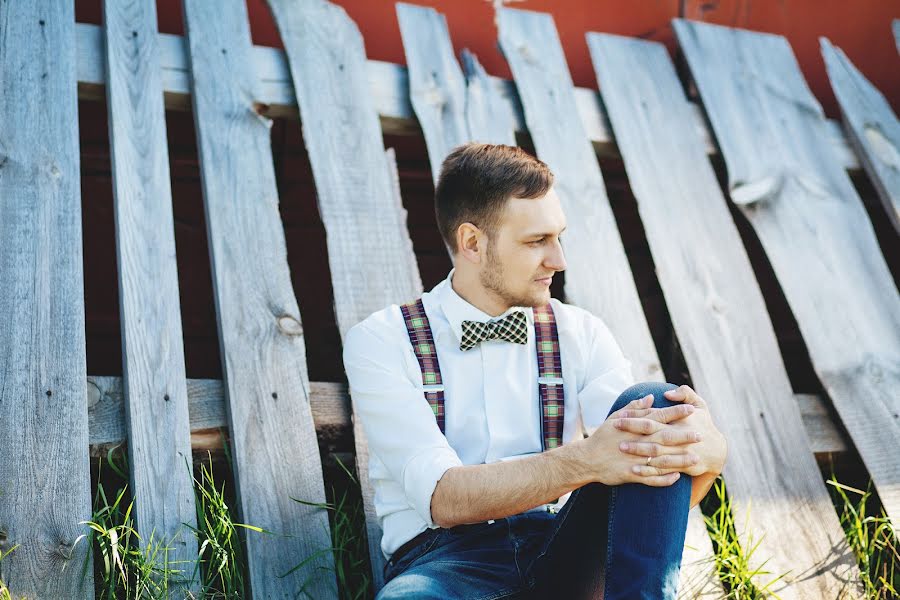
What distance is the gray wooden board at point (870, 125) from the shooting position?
335cm

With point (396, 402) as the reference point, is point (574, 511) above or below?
below

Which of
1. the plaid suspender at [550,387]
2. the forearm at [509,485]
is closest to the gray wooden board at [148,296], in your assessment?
the forearm at [509,485]

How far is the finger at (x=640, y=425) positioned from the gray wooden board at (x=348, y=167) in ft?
2.57

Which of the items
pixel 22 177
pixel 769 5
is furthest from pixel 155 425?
pixel 769 5

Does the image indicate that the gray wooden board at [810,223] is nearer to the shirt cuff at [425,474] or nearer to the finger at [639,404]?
the finger at [639,404]

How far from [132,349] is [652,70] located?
216 cm

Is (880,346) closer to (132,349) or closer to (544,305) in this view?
(544,305)

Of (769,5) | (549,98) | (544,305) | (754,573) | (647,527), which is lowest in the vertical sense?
(754,573)

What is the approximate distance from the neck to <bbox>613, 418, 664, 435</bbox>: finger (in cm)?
53

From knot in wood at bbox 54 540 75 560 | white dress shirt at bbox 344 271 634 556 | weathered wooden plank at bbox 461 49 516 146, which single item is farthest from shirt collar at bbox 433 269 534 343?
knot in wood at bbox 54 540 75 560

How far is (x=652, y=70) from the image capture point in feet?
11.4

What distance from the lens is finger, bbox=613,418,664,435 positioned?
1.88m

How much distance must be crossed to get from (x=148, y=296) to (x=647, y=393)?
1.32m

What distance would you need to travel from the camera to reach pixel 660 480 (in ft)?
6.09
